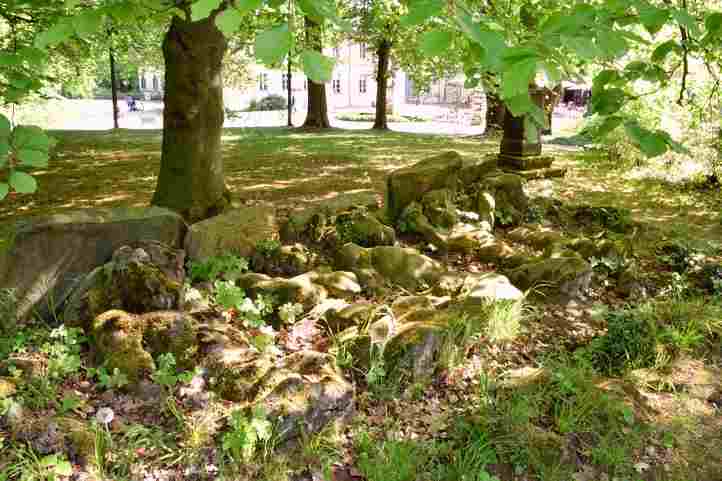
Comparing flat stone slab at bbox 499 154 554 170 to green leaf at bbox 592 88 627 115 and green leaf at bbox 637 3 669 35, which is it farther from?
green leaf at bbox 637 3 669 35

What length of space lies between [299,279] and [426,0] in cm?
356

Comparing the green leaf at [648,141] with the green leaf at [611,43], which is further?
the green leaf at [648,141]

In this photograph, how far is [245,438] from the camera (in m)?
3.09

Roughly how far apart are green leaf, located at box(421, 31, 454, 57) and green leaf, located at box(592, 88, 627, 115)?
122 centimetres

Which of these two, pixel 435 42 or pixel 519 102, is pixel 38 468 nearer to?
pixel 435 42

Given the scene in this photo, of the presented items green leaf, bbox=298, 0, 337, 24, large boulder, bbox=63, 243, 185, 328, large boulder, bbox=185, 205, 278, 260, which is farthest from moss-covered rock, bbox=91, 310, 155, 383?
green leaf, bbox=298, 0, 337, 24

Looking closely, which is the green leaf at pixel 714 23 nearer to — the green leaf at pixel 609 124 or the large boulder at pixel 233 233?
the green leaf at pixel 609 124

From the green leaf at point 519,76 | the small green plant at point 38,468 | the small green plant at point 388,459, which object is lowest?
the small green plant at point 388,459

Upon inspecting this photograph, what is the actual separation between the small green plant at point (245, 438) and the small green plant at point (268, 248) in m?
2.64

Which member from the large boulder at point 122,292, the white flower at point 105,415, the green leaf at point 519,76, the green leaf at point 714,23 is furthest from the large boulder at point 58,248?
the green leaf at point 714,23

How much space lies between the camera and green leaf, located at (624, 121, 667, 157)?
2184 mm

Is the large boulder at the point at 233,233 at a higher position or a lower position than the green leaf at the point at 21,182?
lower

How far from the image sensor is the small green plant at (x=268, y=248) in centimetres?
568

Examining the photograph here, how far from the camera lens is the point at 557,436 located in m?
3.58
